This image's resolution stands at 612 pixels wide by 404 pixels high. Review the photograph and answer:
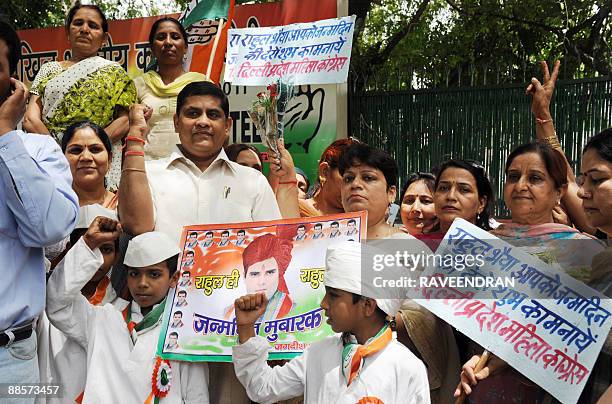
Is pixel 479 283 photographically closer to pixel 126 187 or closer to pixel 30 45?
pixel 126 187

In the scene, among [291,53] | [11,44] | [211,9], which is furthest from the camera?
[211,9]

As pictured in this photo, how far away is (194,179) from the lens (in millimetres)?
3973

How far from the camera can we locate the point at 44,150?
294 cm

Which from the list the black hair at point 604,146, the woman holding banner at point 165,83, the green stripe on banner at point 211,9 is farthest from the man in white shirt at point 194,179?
the green stripe on banner at point 211,9

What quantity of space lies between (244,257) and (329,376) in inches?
28.7

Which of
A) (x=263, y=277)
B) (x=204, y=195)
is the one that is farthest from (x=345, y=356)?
(x=204, y=195)

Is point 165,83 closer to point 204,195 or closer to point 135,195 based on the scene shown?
point 204,195

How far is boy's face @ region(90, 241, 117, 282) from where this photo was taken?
376cm

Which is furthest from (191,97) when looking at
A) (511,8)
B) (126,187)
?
(511,8)

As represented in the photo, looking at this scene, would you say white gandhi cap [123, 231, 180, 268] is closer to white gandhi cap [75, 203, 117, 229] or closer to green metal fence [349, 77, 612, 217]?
white gandhi cap [75, 203, 117, 229]

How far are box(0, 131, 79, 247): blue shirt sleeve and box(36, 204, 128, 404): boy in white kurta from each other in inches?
20.4

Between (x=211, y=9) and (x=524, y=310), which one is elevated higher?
(x=211, y=9)

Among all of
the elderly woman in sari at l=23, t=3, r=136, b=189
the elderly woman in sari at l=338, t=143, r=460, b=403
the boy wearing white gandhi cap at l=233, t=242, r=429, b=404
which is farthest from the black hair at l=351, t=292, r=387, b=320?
the elderly woman in sari at l=23, t=3, r=136, b=189

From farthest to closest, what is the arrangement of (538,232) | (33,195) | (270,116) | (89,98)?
(89,98) < (270,116) < (538,232) < (33,195)
